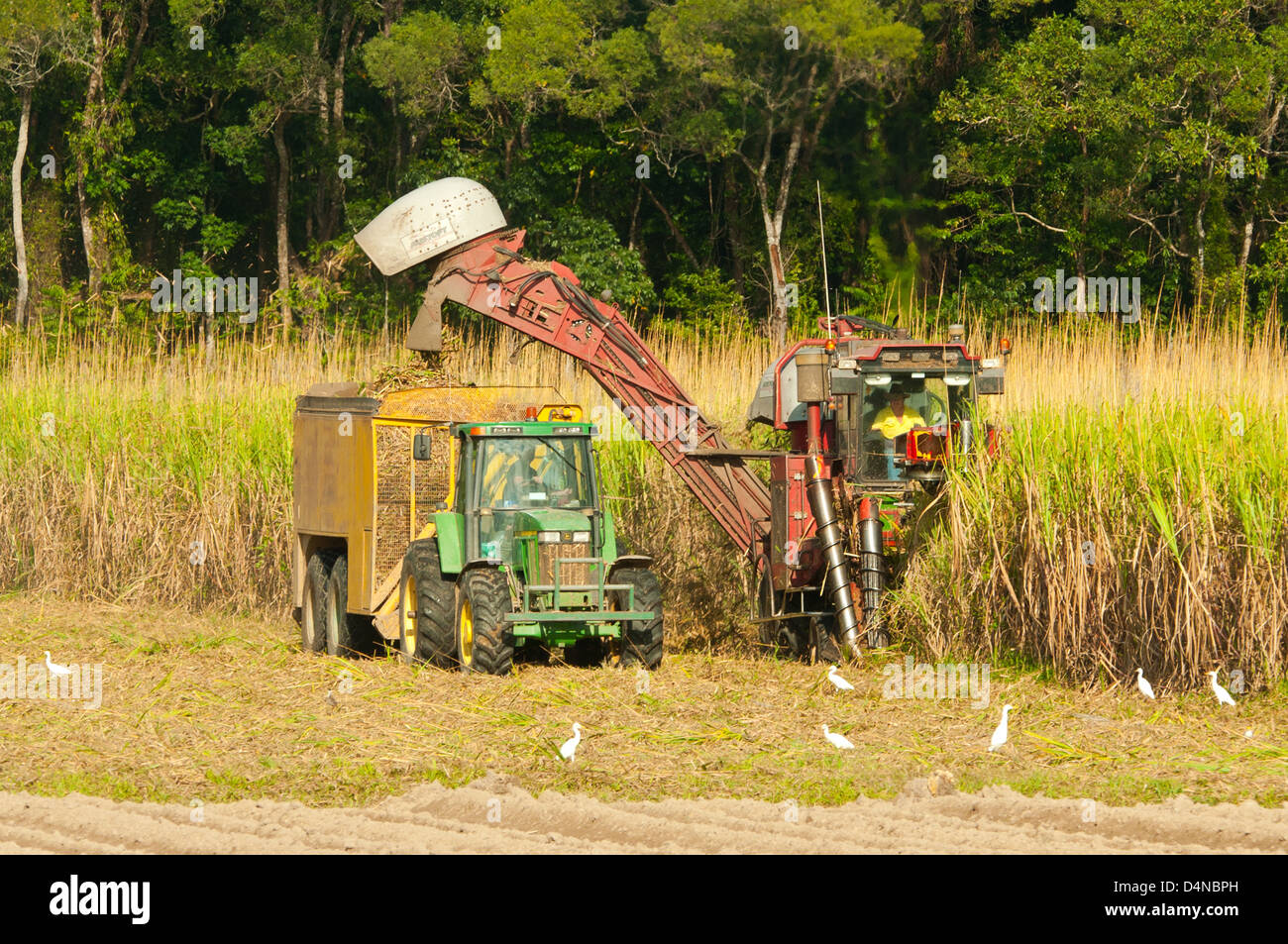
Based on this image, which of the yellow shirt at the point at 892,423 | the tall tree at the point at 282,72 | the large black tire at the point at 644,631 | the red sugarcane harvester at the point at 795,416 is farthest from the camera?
the tall tree at the point at 282,72

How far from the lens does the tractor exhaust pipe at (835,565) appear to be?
12.1 metres

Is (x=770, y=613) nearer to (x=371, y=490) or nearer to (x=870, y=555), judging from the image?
(x=870, y=555)

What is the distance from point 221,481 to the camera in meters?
16.9

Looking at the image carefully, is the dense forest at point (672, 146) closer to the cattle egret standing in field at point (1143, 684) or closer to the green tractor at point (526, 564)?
the green tractor at point (526, 564)

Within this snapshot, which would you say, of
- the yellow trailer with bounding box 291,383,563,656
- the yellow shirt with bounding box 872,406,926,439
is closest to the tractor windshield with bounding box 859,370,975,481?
the yellow shirt with bounding box 872,406,926,439

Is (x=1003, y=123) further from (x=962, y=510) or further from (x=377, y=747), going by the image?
(x=377, y=747)

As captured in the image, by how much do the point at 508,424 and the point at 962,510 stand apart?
315cm

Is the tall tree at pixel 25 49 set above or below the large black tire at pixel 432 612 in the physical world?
above

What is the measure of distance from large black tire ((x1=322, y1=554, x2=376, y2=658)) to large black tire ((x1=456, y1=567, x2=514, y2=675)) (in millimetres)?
2273

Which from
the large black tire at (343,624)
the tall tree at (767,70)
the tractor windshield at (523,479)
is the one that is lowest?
the large black tire at (343,624)

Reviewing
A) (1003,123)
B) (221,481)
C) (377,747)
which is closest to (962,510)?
(377,747)

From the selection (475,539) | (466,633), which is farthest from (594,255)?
(466,633)

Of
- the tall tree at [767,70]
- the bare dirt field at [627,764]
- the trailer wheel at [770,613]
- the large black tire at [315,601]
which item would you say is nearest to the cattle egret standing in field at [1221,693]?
the bare dirt field at [627,764]

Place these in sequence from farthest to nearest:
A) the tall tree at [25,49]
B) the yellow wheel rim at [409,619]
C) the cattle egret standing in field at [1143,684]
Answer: the tall tree at [25,49], the yellow wheel rim at [409,619], the cattle egret standing in field at [1143,684]
